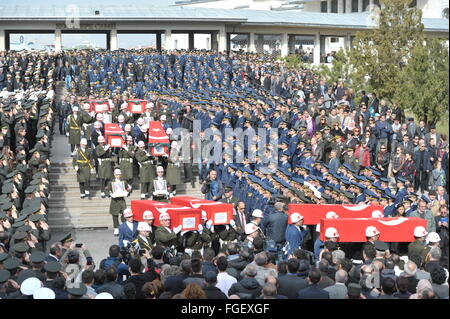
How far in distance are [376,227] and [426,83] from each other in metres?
13.4

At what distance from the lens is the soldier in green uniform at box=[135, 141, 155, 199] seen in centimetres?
1850

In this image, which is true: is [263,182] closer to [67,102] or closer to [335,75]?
[67,102]

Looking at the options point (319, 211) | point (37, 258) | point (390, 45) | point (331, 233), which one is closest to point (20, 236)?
point (37, 258)

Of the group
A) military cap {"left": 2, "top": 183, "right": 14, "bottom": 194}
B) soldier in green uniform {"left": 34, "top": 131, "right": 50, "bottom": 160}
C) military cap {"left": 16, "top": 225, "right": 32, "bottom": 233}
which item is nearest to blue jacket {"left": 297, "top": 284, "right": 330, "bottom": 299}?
military cap {"left": 16, "top": 225, "right": 32, "bottom": 233}

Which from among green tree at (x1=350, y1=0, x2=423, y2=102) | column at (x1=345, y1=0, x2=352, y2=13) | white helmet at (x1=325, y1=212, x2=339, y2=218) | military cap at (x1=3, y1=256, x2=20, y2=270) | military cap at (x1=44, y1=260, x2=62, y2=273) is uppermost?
column at (x1=345, y1=0, x2=352, y2=13)

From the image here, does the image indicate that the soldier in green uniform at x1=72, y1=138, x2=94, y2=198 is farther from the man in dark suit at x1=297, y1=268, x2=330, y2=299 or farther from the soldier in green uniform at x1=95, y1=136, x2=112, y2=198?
the man in dark suit at x1=297, y1=268, x2=330, y2=299

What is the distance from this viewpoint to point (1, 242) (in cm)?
1134

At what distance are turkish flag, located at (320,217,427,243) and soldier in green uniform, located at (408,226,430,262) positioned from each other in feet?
2.08

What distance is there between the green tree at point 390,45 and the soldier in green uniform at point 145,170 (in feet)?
45.9

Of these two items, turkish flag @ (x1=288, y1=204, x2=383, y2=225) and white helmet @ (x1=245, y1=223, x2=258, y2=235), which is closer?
white helmet @ (x1=245, y1=223, x2=258, y2=235)

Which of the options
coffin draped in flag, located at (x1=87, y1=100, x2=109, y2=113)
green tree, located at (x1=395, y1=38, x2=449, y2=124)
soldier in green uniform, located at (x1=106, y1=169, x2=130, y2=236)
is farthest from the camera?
green tree, located at (x1=395, y1=38, x2=449, y2=124)
